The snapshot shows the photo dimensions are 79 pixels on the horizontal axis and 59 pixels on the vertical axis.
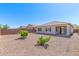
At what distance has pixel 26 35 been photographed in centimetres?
1546

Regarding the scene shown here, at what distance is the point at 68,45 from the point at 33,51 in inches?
22.5

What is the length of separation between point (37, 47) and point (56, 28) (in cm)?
43

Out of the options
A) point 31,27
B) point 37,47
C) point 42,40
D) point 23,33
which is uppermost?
point 31,27

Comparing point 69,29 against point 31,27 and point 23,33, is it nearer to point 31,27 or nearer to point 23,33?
point 31,27

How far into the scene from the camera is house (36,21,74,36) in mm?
15391

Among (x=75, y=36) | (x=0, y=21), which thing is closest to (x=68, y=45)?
(x=75, y=36)

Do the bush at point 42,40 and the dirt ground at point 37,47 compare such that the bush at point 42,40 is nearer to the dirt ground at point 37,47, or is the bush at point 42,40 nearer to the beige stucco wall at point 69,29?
the dirt ground at point 37,47

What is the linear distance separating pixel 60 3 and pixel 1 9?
95 cm

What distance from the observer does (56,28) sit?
50.6ft

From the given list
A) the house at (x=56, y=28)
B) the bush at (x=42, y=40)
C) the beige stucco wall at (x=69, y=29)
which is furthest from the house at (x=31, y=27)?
the beige stucco wall at (x=69, y=29)

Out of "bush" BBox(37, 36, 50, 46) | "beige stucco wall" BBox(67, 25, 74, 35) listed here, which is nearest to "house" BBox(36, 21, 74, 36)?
"beige stucco wall" BBox(67, 25, 74, 35)

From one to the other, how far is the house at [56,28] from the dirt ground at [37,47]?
81 mm

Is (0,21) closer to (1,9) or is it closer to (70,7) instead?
(1,9)

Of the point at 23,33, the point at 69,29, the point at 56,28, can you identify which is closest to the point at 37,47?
the point at 23,33
